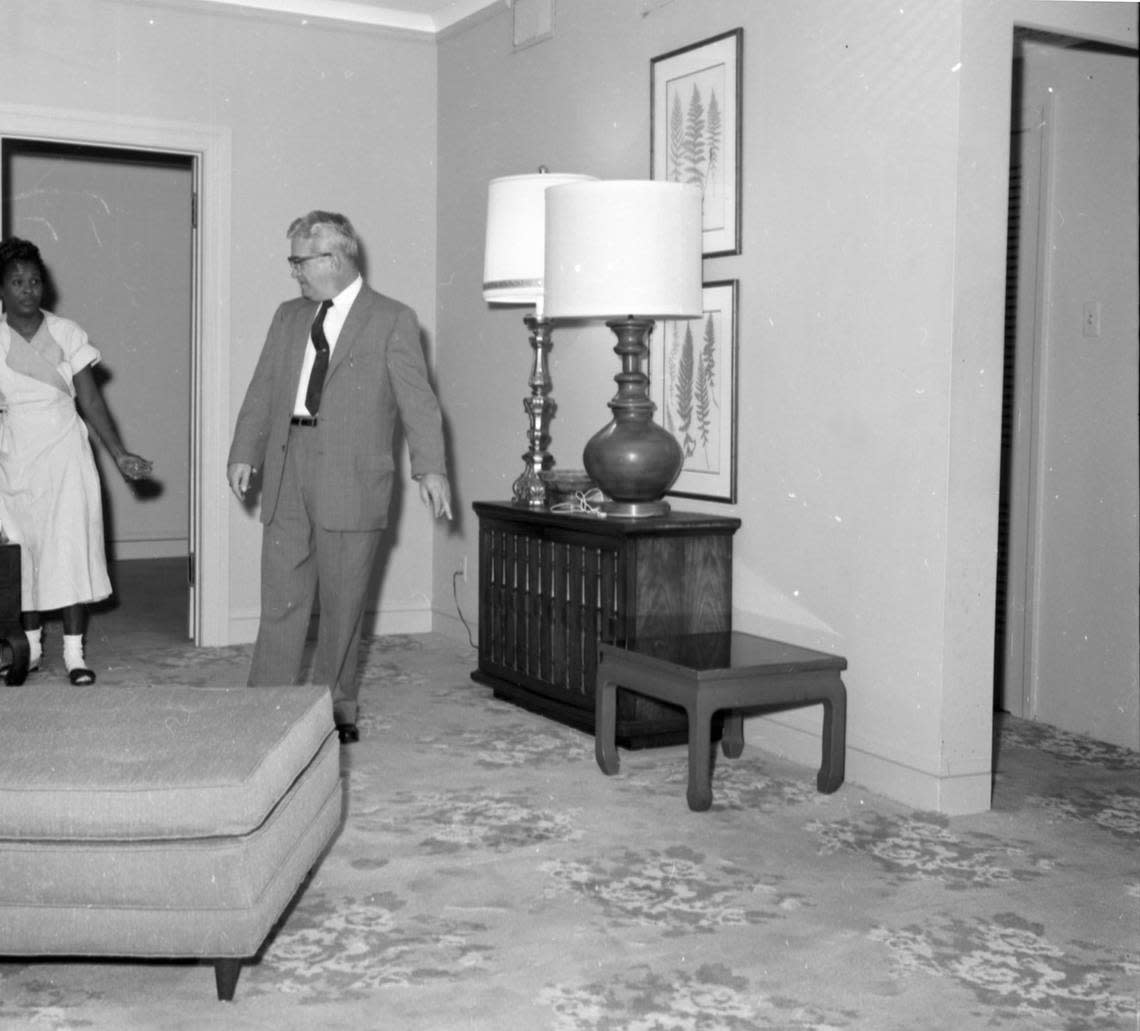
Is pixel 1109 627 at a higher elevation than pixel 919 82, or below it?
below

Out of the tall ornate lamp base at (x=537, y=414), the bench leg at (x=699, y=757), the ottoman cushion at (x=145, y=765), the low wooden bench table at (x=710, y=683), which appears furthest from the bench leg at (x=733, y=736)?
the ottoman cushion at (x=145, y=765)

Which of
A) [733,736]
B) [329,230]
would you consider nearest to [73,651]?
[329,230]

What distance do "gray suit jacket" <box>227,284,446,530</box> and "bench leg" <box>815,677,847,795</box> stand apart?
1.19m

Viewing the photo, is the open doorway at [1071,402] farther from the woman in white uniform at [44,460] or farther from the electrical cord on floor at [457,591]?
the woman in white uniform at [44,460]

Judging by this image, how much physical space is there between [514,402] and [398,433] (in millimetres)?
658

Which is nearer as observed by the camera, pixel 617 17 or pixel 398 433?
pixel 617 17

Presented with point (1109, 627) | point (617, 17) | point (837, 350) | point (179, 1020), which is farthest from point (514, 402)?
point (179, 1020)

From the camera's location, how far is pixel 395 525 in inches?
245

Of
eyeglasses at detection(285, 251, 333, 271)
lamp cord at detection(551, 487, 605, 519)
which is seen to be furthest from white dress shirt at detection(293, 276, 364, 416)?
lamp cord at detection(551, 487, 605, 519)

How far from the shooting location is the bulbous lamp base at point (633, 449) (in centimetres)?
414

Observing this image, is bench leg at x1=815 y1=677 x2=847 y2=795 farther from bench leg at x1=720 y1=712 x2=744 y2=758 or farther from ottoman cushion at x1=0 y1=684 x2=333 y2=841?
ottoman cushion at x1=0 y1=684 x2=333 y2=841

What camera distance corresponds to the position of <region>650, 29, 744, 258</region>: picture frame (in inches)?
166

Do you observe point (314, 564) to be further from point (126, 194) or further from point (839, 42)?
point (126, 194)

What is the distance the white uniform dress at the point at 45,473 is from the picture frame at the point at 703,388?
6.36 feet
